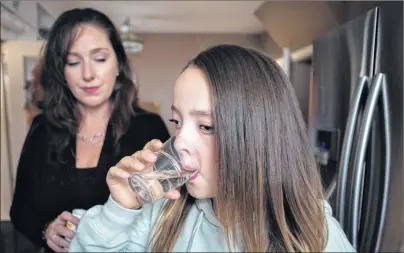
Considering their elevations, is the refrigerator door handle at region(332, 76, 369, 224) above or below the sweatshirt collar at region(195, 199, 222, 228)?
above

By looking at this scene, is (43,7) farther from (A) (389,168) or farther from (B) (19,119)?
(A) (389,168)

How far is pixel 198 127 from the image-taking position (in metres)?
0.39

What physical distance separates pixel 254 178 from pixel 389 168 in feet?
1.41

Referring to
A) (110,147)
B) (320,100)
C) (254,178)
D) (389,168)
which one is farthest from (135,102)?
(389,168)

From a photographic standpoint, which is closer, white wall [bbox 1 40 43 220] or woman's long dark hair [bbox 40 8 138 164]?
woman's long dark hair [bbox 40 8 138 164]

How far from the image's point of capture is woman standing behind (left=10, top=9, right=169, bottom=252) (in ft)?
1.72

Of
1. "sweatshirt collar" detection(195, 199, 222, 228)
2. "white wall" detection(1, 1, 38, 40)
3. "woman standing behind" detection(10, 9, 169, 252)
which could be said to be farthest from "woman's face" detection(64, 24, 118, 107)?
"sweatshirt collar" detection(195, 199, 222, 228)

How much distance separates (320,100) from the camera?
774 mm

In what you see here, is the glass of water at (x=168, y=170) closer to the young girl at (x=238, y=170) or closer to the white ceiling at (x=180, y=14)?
the young girl at (x=238, y=170)

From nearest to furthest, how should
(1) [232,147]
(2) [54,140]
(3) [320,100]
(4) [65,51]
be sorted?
(1) [232,147], (4) [65,51], (2) [54,140], (3) [320,100]

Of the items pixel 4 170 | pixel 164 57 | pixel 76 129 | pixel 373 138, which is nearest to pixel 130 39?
pixel 164 57

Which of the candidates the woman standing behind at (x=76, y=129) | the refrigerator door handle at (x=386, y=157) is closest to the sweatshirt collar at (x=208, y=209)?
the woman standing behind at (x=76, y=129)

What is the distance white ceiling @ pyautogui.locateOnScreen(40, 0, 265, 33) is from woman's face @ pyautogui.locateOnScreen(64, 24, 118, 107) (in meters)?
0.10

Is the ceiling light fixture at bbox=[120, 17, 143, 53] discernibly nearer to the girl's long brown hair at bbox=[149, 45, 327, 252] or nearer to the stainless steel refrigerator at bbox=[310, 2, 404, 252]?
the girl's long brown hair at bbox=[149, 45, 327, 252]
